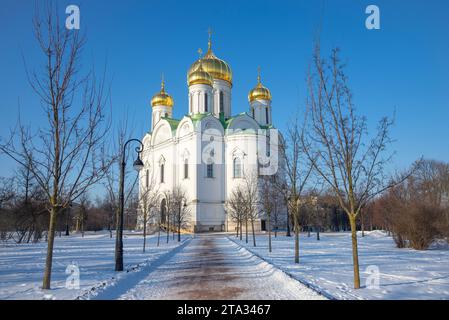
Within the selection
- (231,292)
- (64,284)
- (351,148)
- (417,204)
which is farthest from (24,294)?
(417,204)

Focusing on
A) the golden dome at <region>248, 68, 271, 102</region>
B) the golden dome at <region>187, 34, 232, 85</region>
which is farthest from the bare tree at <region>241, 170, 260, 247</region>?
the golden dome at <region>187, 34, 232, 85</region>

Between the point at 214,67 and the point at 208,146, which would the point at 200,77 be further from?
the point at 208,146

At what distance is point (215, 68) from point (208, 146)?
12.8 m

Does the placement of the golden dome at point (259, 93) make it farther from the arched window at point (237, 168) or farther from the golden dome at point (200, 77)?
the arched window at point (237, 168)

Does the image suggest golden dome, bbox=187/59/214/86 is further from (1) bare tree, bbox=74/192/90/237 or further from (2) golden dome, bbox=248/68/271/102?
(1) bare tree, bbox=74/192/90/237

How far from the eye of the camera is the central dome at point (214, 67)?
5253cm

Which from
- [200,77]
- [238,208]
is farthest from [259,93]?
[238,208]

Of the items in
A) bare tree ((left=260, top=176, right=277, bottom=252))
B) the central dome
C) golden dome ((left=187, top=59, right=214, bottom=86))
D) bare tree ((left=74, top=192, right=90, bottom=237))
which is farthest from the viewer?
the central dome

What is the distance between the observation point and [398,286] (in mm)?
8094

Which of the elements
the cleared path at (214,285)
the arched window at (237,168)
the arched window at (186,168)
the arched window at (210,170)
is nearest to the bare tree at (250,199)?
the arched window at (237,168)

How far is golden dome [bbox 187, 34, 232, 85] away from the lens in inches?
2069

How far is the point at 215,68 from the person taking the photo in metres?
53.0

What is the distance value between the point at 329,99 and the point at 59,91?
630cm
